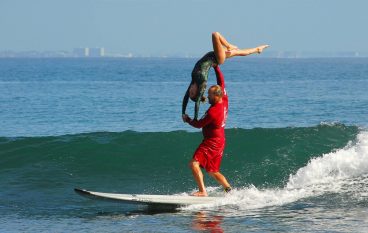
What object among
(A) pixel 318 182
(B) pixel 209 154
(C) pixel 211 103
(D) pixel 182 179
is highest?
(C) pixel 211 103

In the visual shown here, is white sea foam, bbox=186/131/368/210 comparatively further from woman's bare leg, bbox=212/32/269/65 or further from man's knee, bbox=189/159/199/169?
woman's bare leg, bbox=212/32/269/65

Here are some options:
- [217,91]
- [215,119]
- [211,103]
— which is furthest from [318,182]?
[217,91]

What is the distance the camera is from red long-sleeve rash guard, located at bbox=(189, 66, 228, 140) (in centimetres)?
1116

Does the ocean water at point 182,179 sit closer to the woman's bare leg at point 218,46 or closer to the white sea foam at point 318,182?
the white sea foam at point 318,182

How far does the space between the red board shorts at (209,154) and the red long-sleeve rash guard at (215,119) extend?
9 centimetres

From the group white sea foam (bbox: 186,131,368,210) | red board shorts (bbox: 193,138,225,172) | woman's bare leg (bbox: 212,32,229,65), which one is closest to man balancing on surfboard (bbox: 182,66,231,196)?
red board shorts (bbox: 193,138,225,172)

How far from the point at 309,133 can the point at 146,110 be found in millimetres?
14803

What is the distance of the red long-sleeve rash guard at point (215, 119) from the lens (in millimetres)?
11156

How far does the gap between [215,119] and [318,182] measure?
114 inches

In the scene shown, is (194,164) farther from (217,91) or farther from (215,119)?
(217,91)

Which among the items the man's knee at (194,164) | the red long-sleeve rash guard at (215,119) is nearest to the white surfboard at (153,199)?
the man's knee at (194,164)

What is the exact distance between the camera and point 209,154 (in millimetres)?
11320

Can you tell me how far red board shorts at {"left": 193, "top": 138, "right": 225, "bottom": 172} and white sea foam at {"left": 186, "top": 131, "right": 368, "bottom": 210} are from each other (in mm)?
552

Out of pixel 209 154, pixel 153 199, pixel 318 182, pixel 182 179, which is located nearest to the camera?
pixel 153 199
